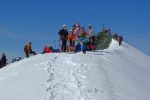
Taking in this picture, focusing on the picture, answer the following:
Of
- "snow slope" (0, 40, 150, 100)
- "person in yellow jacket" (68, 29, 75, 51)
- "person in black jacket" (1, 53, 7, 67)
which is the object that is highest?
"person in yellow jacket" (68, 29, 75, 51)

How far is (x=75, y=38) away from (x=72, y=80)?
23.6 feet

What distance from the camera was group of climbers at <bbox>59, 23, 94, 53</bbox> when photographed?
28031mm

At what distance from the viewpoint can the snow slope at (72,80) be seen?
64.4 feet

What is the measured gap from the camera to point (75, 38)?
2828 centimetres

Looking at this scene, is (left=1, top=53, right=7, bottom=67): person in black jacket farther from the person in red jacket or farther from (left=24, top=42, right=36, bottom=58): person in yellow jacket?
the person in red jacket

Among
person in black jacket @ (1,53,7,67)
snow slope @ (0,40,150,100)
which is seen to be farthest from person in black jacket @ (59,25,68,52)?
person in black jacket @ (1,53,7,67)

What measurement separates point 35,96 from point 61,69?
3.99 m

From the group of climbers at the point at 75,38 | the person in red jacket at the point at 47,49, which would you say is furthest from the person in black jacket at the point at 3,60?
the group of climbers at the point at 75,38

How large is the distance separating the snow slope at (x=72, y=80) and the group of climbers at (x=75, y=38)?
4.19 ft

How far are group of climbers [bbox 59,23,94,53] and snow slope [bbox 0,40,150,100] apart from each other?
1277mm

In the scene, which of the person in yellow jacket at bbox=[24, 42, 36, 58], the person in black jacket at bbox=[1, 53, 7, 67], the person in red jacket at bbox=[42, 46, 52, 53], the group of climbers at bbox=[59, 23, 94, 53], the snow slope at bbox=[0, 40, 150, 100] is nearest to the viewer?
the snow slope at bbox=[0, 40, 150, 100]

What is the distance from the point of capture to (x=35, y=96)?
63.1 ft

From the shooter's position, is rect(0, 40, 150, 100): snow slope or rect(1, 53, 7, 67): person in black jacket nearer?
rect(0, 40, 150, 100): snow slope

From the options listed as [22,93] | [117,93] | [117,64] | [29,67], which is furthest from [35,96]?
[117,64]
